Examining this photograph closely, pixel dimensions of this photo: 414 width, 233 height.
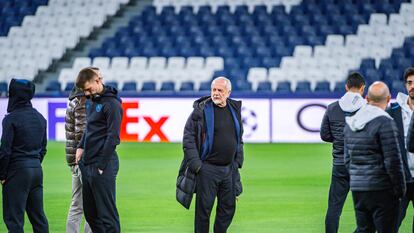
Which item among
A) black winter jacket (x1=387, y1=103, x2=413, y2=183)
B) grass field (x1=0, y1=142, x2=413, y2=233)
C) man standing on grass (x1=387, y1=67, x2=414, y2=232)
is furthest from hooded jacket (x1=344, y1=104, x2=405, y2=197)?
grass field (x1=0, y1=142, x2=413, y2=233)

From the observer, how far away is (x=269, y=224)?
500 inches

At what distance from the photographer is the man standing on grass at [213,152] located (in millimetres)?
9953

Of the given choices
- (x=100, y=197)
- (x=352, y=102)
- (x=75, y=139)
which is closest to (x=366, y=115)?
(x=352, y=102)

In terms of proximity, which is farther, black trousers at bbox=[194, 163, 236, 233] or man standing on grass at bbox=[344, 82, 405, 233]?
black trousers at bbox=[194, 163, 236, 233]

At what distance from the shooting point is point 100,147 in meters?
9.33

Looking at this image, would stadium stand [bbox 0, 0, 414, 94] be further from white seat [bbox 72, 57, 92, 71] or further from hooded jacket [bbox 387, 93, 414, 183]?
hooded jacket [bbox 387, 93, 414, 183]

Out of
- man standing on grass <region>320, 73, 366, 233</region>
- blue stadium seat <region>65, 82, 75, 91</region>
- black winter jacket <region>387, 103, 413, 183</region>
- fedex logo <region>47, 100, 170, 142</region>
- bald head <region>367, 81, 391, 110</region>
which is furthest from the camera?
blue stadium seat <region>65, 82, 75, 91</region>

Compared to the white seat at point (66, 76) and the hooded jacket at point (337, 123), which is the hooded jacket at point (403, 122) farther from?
the white seat at point (66, 76)

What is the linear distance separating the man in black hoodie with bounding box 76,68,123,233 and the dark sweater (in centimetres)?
114

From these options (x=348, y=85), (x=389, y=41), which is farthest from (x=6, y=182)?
(x=389, y=41)

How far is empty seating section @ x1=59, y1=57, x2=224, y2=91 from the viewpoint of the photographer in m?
28.8

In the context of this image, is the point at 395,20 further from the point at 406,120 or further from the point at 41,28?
the point at 406,120

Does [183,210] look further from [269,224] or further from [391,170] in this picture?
[391,170]

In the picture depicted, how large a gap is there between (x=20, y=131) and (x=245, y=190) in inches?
299
